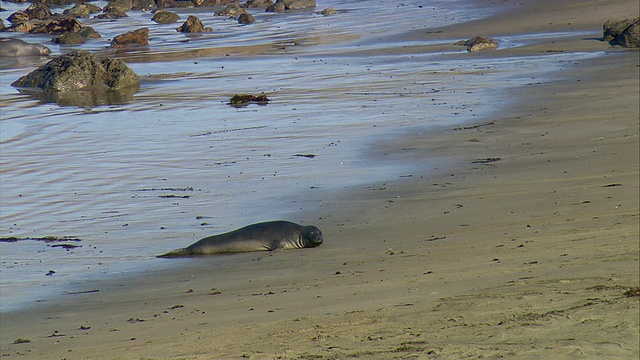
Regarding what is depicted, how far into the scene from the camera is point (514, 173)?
855 centimetres

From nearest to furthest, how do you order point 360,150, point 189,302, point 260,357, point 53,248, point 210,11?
1. point 260,357
2. point 189,302
3. point 53,248
4. point 360,150
5. point 210,11

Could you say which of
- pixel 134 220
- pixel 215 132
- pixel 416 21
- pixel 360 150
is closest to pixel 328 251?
pixel 134 220

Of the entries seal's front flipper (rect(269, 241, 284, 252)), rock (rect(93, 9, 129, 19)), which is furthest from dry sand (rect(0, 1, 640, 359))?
rock (rect(93, 9, 129, 19))

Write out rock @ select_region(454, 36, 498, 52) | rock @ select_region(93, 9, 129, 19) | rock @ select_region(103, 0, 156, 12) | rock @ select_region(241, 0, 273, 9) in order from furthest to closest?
rock @ select_region(103, 0, 156, 12), rock @ select_region(241, 0, 273, 9), rock @ select_region(93, 9, 129, 19), rock @ select_region(454, 36, 498, 52)

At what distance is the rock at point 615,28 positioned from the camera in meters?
17.4

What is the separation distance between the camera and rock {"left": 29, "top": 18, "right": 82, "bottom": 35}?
97.9 ft

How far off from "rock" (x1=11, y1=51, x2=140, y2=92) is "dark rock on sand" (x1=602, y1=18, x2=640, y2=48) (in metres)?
8.61

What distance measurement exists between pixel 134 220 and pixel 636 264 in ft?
14.3

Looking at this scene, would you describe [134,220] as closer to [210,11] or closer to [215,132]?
[215,132]

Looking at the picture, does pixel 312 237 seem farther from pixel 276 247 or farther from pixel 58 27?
pixel 58 27

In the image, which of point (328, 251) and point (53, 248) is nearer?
point (328, 251)

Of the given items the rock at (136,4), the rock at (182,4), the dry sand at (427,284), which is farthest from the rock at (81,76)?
the rock at (182,4)

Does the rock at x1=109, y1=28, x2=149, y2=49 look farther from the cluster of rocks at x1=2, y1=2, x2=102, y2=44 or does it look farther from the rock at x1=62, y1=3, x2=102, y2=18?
the rock at x1=62, y1=3, x2=102, y2=18

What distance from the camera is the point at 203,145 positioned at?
11.5 meters
